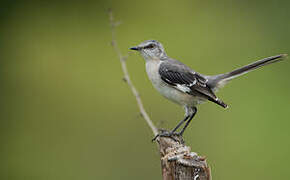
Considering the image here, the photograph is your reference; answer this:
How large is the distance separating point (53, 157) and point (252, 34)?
4.28 metres

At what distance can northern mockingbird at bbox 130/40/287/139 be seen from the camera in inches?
178

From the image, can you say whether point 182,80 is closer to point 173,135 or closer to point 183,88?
point 183,88

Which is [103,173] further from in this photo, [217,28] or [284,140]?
[217,28]

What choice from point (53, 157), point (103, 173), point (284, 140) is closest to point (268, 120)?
point (284, 140)

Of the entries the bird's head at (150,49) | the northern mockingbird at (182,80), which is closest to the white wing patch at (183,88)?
the northern mockingbird at (182,80)

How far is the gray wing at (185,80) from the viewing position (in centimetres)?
455

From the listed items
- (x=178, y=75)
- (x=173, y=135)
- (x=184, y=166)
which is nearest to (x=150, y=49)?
(x=178, y=75)

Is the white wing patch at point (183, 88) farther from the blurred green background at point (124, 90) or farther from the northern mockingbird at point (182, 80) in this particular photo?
the blurred green background at point (124, 90)

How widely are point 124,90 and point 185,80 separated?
7.84 ft

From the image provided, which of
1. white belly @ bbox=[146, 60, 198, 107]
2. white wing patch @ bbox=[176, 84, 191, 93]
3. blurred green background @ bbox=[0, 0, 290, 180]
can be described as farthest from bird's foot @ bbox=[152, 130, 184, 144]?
blurred green background @ bbox=[0, 0, 290, 180]

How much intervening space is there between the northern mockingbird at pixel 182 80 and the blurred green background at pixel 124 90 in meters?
1.23

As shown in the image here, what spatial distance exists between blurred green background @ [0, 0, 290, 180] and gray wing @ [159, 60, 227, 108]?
1.27 m

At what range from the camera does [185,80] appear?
4656 millimetres

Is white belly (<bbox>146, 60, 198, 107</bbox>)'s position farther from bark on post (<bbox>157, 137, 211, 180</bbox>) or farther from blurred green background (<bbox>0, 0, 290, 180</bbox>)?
bark on post (<bbox>157, 137, 211, 180</bbox>)
